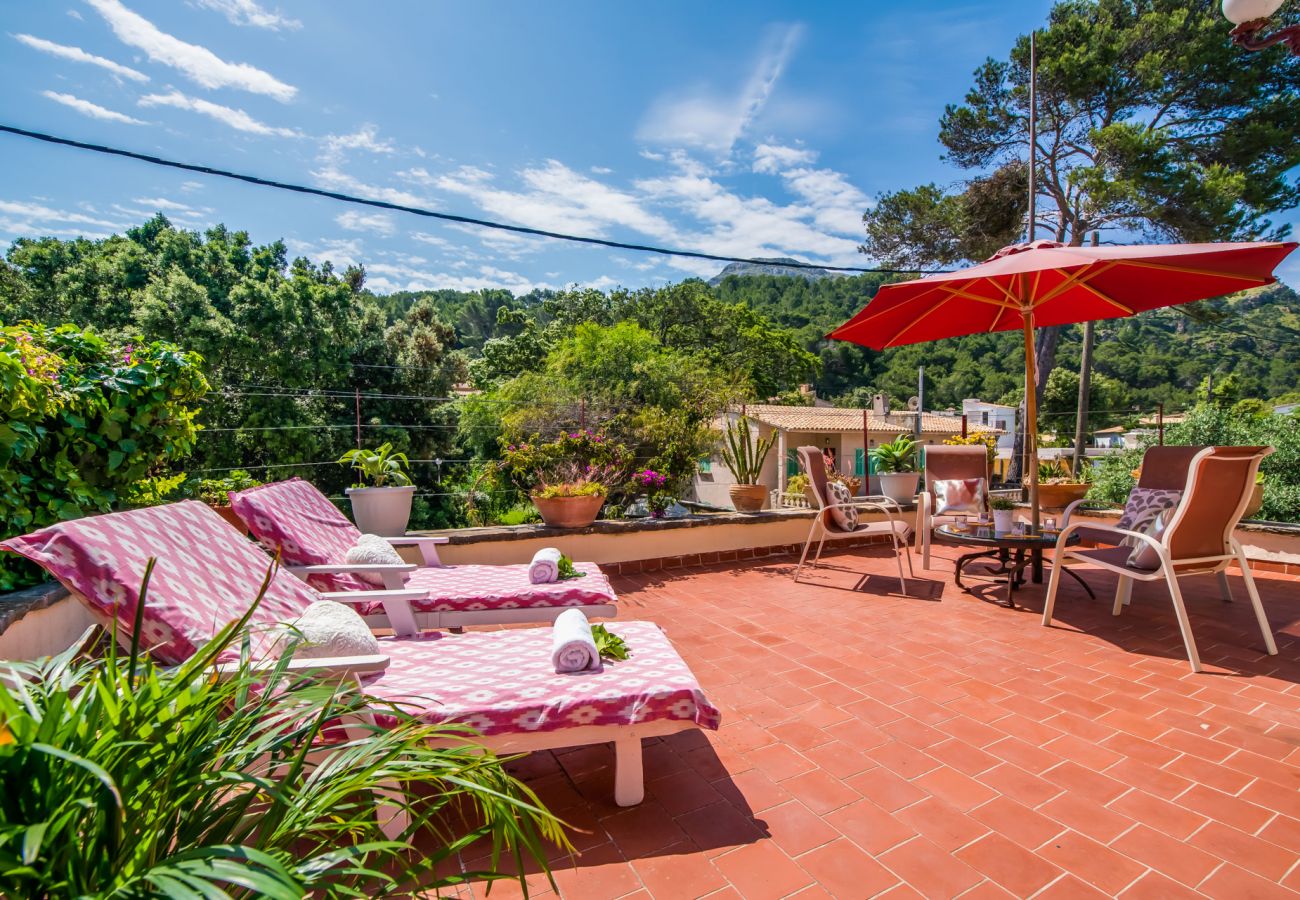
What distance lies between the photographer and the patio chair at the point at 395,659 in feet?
5.14

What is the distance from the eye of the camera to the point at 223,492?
421cm

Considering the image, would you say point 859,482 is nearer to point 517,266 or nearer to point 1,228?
point 1,228

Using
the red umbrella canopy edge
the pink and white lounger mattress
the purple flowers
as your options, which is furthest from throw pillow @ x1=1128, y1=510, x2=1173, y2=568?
the purple flowers

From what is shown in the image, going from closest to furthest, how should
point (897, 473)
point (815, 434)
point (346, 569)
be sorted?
point (346, 569), point (897, 473), point (815, 434)

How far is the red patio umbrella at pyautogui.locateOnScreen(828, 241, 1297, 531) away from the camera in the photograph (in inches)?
130

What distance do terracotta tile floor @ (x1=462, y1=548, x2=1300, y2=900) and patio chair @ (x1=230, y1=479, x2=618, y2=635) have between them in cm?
75

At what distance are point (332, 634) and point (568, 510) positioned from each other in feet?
10.5

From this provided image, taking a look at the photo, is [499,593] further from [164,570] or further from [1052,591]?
[1052,591]

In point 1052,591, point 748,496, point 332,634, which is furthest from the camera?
point 748,496

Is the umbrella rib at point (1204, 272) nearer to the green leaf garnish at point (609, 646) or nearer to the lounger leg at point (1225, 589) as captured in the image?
the lounger leg at point (1225, 589)

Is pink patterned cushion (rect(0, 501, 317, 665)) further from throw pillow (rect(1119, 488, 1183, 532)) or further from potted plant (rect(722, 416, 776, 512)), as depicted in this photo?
throw pillow (rect(1119, 488, 1183, 532))

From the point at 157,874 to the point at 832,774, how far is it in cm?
190

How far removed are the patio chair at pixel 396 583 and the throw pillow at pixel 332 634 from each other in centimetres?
70

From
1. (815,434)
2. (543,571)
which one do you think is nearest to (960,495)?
(543,571)
